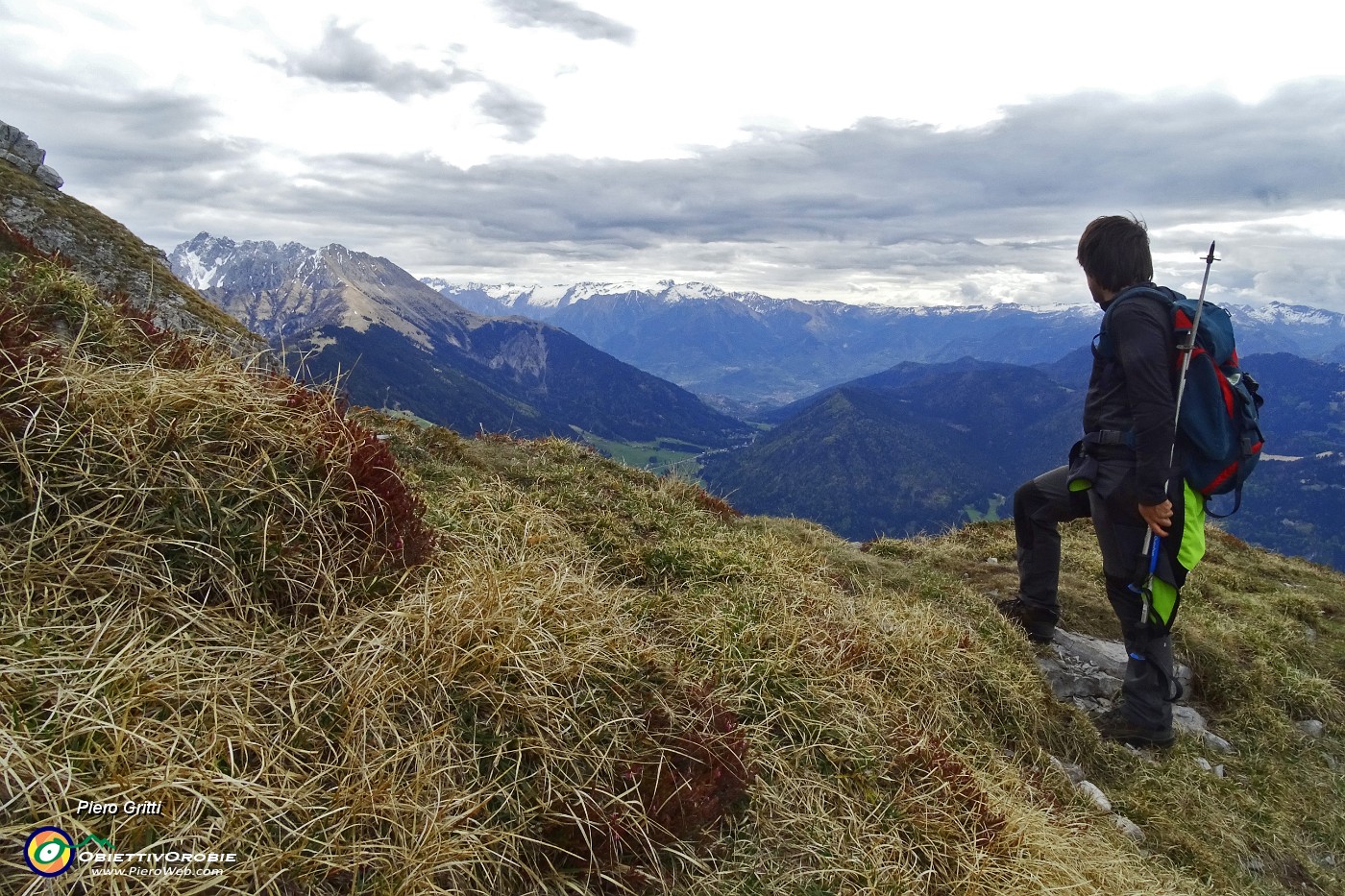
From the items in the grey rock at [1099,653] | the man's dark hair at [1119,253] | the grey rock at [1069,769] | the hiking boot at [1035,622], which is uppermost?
the man's dark hair at [1119,253]

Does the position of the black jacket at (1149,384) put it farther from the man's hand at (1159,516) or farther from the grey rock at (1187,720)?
the grey rock at (1187,720)

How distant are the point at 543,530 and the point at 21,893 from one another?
4.45 m

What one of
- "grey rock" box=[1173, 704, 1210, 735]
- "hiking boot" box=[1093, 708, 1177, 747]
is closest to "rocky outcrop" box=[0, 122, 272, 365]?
"hiking boot" box=[1093, 708, 1177, 747]

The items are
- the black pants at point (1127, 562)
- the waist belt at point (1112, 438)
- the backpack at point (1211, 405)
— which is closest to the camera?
the backpack at point (1211, 405)

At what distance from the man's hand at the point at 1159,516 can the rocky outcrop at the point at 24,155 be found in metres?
22.3

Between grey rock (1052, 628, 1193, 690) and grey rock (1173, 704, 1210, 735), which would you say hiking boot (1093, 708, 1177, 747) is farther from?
grey rock (1052, 628, 1193, 690)

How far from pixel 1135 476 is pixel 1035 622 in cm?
257

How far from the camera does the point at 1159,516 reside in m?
6.04

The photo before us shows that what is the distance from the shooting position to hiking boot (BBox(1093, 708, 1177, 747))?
261 inches

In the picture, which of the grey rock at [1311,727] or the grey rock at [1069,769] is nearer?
the grey rock at [1069,769]

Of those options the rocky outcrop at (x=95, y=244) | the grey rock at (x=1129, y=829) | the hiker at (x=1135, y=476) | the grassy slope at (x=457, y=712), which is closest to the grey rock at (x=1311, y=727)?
the grassy slope at (x=457, y=712)

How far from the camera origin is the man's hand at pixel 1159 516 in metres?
6.00

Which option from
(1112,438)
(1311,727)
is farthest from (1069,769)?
(1311,727)

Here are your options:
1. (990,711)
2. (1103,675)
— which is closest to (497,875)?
(990,711)
